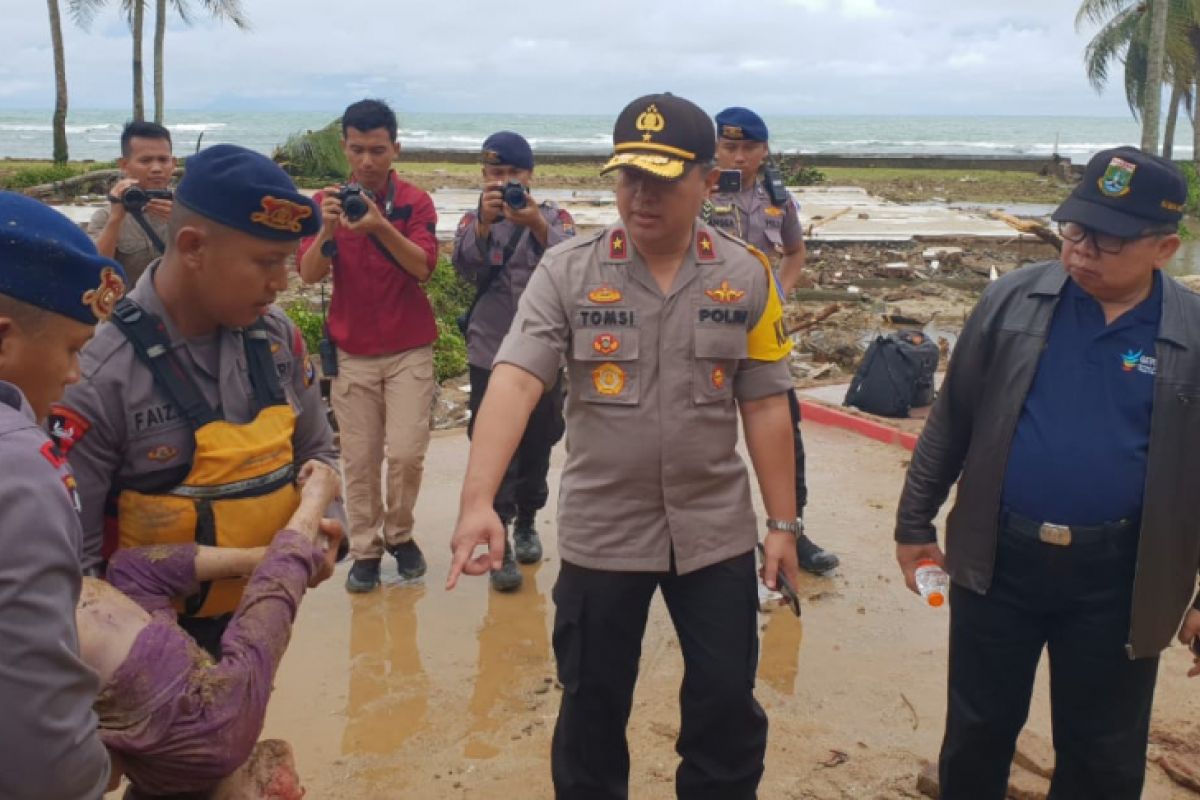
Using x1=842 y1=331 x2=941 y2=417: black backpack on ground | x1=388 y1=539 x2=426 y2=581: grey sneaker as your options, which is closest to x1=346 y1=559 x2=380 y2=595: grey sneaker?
x1=388 y1=539 x2=426 y2=581: grey sneaker

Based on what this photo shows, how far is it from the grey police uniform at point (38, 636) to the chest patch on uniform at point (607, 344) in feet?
5.41

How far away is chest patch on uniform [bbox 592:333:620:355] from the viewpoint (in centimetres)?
301

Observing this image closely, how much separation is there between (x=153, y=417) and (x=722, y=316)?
148 cm

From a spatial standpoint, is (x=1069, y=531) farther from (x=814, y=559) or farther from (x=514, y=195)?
(x=514, y=195)

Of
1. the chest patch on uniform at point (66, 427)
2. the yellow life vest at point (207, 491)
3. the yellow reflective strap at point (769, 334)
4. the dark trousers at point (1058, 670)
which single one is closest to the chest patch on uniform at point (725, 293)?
the yellow reflective strap at point (769, 334)

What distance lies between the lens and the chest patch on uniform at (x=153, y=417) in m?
2.31

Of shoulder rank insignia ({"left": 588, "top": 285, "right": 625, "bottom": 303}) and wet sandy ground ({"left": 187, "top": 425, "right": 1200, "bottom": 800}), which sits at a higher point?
shoulder rank insignia ({"left": 588, "top": 285, "right": 625, "bottom": 303})

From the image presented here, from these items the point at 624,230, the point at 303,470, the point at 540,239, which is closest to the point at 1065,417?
the point at 624,230

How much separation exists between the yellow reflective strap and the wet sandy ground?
146 cm

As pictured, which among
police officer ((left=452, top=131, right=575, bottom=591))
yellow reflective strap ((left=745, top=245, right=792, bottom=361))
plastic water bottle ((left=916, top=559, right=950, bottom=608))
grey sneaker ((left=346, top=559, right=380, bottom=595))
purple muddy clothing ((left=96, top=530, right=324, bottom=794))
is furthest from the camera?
grey sneaker ((left=346, top=559, right=380, bottom=595))

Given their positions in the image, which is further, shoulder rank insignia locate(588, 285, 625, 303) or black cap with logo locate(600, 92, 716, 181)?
shoulder rank insignia locate(588, 285, 625, 303)

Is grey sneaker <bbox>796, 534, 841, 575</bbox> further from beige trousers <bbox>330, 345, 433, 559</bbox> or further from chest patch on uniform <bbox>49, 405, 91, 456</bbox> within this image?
chest patch on uniform <bbox>49, 405, 91, 456</bbox>

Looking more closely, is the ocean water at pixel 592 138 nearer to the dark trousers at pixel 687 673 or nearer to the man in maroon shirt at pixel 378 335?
the man in maroon shirt at pixel 378 335

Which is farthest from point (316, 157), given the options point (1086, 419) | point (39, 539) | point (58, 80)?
point (39, 539)
